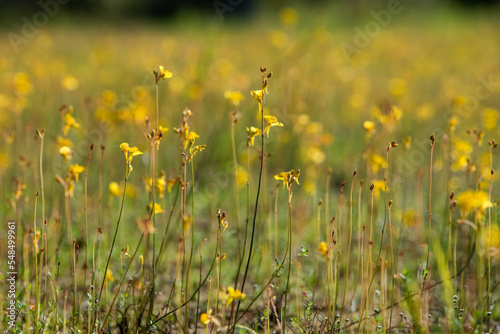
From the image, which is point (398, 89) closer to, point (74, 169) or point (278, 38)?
point (278, 38)

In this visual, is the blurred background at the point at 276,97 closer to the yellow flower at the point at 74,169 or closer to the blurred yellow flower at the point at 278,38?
the blurred yellow flower at the point at 278,38

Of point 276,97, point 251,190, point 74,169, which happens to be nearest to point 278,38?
point 276,97

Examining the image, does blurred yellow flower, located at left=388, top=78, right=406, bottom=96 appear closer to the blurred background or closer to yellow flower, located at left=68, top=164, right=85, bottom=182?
the blurred background

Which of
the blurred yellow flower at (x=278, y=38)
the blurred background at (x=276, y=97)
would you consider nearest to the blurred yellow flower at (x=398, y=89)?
the blurred background at (x=276, y=97)

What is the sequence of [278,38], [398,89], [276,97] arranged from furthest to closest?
1. [276,97]
2. [278,38]
3. [398,89]

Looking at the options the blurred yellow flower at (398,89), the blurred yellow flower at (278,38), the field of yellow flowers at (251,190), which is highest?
the blurred yellow flower at (278,38)

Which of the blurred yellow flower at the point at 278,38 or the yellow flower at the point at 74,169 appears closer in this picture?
the yellow flower at the point at 74,169

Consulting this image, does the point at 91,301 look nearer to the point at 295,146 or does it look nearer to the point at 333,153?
the point at 295,146

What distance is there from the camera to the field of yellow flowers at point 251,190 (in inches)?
61.4

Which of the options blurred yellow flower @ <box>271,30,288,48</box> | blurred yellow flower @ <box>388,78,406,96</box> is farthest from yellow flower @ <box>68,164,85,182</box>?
blurred yellow flower @ <box>271,30,288,48</box>

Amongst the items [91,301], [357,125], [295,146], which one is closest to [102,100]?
[295,146]

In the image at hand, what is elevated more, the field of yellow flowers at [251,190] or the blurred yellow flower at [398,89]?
the blurred yellow flower at [398,89]

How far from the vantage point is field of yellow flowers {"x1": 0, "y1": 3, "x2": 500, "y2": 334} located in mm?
1561

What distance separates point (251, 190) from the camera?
333 centimetres
